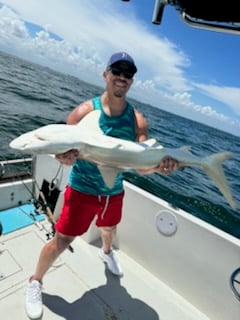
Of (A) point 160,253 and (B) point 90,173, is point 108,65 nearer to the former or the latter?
(B) point 90,173

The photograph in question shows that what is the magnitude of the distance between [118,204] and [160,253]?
1014mm

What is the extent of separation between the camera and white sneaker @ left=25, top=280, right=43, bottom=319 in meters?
2.59

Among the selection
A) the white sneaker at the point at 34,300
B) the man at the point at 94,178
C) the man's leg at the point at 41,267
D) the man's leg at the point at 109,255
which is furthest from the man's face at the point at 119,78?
the white sneaker at the point at 34,300

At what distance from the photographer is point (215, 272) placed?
301 centimetres

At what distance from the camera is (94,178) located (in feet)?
8.79

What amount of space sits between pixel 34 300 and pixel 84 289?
2.04 ft

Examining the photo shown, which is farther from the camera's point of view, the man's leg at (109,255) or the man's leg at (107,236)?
the man's leg at (109,255)

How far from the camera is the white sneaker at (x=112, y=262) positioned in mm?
3432

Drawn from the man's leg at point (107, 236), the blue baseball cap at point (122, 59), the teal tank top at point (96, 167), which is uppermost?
the blue baseball cap at point (122, 59)

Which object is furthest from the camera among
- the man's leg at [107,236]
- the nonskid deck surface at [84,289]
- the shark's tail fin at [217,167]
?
the man's leg at [107,236]

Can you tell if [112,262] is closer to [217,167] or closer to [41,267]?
[41,267]

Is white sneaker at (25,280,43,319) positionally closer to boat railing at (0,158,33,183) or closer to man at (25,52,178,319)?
man at (25,52,178,319)

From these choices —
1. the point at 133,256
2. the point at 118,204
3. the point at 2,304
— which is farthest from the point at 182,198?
the point at 2,304

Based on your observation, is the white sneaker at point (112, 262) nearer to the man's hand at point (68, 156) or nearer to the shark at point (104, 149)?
the shark at point (104, 149)
